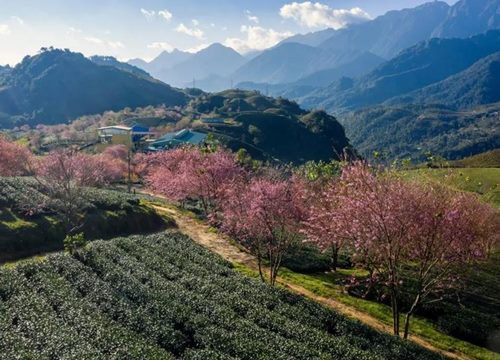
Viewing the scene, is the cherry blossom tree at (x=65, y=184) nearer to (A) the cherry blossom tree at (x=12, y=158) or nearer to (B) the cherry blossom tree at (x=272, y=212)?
(A) the cherry blossom tree at (x=12, y=158)

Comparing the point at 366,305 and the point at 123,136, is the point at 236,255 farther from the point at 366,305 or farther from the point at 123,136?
the point at 123,136

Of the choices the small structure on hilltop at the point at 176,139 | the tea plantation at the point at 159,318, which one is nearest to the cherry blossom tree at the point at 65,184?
the tea plantation at the point at 159,318

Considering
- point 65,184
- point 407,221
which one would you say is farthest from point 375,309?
point 65,184

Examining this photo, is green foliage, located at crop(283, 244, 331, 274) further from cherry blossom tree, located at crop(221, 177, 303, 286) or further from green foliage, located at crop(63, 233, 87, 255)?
green foliage, located at crop(63, 233, 87, 255)

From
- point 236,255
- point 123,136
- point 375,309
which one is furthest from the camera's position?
point 123,136

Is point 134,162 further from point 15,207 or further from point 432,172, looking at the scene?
point 432,172

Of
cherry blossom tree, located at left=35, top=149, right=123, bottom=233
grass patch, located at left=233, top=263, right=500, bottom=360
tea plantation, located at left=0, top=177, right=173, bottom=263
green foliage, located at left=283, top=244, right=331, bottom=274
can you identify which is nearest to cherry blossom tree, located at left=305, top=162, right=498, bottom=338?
grass patch, located at left=233, top=263, right=500, bottom=360

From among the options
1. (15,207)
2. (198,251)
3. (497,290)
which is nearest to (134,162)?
(15,207)

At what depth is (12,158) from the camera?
64.0 meters

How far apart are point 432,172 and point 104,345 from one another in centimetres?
2440

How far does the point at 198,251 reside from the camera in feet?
129

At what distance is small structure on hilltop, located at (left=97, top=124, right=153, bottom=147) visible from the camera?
138 metres

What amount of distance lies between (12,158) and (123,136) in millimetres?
75953

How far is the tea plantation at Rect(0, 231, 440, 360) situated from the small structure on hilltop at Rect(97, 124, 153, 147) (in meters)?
109
